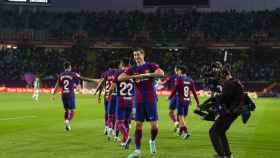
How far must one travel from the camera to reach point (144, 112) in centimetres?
1441

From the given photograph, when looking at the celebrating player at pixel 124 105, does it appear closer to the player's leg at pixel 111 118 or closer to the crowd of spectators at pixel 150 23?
the player's leg at pixel 111 118

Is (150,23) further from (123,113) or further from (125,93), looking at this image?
(123,113)

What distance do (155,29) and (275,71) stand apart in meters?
18.4

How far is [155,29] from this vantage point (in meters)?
79.7

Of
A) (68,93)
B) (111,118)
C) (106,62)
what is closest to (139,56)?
(111,118)

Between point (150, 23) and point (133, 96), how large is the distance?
63114 mm

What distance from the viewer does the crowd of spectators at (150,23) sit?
77.4 m

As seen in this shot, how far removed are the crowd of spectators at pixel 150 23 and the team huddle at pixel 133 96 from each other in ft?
182

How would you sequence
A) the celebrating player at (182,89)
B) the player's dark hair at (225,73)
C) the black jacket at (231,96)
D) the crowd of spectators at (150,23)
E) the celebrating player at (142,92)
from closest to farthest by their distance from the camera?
the black jacket at (231,96), the player's dark hair at (225,73), the celebrating player at (142,92), the celebrating player at (182,89), the crowd of spectators at (150,23)

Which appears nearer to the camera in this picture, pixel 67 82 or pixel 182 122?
pixel 182 122

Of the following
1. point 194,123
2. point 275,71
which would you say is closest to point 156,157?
point 194,123

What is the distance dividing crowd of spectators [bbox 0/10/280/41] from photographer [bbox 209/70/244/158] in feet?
207

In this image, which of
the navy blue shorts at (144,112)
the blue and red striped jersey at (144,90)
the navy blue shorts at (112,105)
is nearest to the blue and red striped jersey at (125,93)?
the navy blue shorts at (112,105)

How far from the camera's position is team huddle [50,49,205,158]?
14219 mm
